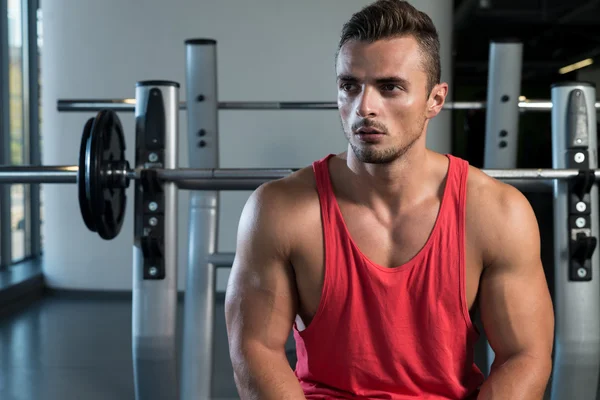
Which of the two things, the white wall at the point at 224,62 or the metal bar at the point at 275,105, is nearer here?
the metal bar at the point at 275,105

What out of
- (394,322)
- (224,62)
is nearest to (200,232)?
(394,322)

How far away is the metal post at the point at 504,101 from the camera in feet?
7.76

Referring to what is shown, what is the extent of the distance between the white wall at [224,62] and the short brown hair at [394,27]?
2961 millimetres

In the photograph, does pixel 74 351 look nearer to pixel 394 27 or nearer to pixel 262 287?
pixel 262 287

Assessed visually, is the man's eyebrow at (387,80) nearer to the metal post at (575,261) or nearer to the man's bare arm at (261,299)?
the man's bare arm at (261,299)

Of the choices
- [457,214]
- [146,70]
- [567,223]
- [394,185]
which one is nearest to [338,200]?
[394,185]

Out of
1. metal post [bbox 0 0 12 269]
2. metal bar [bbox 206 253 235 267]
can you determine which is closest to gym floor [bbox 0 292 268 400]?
metal post [bbox 0 0 12 269]

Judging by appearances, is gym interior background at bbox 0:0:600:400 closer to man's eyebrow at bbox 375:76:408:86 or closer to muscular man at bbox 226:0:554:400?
muscular man at bbox 226:0:554:400

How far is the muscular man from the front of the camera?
117cm

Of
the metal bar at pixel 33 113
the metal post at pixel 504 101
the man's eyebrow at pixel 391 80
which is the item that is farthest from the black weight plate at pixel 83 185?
the metal bar at pixel 33 113

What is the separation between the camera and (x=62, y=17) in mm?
4137

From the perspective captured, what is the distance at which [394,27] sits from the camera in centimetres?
117

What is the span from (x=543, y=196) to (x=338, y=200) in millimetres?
7712

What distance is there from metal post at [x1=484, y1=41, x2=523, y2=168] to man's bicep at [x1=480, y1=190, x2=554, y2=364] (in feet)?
3.87
